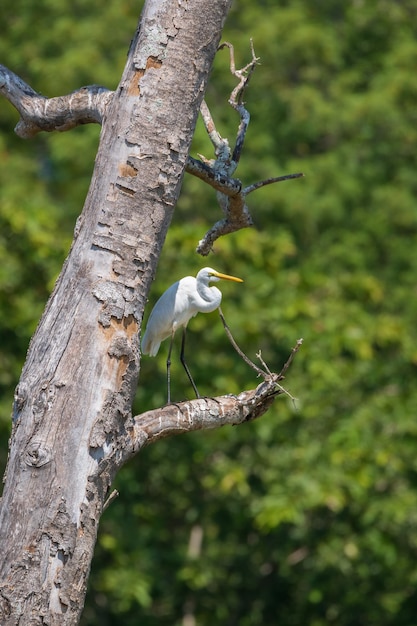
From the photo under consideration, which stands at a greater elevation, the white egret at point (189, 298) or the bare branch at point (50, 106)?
the bare branch at point (50, 106)

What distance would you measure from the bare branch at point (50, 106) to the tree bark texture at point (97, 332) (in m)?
0.13

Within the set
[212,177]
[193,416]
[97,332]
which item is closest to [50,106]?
[212,177]

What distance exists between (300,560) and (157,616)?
1148 mm

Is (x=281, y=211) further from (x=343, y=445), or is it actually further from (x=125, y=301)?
(x=125, y=301)

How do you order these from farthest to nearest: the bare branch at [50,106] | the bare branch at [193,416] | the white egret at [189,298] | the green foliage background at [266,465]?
the green foliage background at [266,465] < the white egret at [189,298] < the bare branch at [50,106] < the bare branch at [193,416]

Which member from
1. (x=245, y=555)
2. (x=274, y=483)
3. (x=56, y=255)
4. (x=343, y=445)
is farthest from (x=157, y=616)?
(x=56, y=255)

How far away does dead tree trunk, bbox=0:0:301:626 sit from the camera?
2.70m

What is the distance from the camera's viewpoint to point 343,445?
6734mm

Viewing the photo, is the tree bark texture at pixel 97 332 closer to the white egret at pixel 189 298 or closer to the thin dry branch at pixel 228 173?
the thin dry branch at pixel 228 173

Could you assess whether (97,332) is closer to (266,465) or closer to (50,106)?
(50,106)

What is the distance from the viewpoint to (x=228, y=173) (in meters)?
3.24

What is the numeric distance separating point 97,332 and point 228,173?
709 millimetres

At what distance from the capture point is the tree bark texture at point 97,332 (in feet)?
8.86

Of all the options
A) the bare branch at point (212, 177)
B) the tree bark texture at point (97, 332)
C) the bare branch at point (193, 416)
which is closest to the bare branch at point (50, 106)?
the tree bark texture at point (97, 332)
